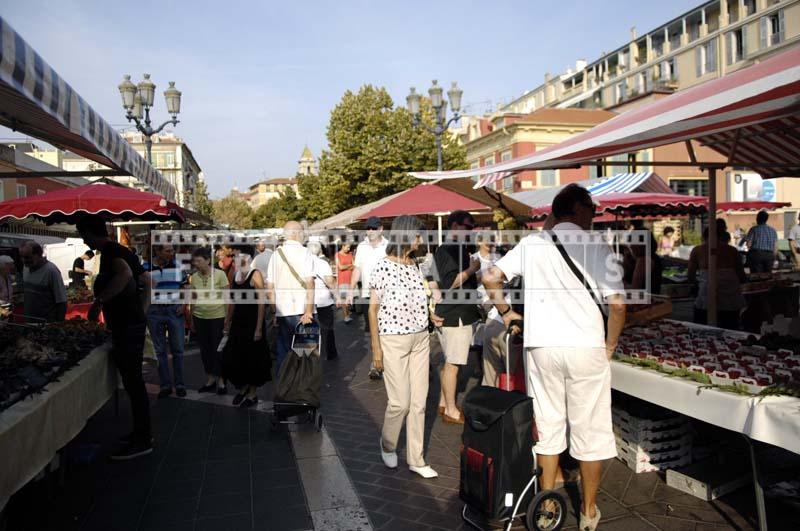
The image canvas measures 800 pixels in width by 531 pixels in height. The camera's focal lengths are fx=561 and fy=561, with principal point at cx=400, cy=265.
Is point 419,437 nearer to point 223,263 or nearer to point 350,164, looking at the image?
point 223,263

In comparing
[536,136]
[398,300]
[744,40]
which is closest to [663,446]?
[398,300]

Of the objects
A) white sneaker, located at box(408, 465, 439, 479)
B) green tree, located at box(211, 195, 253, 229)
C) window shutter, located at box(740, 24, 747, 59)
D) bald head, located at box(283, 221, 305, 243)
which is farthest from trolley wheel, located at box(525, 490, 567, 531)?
green tree, located at box(211, 195, 253, 229)

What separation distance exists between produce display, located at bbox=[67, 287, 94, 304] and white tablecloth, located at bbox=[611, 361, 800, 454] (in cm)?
847

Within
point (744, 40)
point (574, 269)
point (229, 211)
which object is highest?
point (744, 40)

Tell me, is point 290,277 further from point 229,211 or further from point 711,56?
point 229,211

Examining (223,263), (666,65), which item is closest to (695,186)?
(666,65)

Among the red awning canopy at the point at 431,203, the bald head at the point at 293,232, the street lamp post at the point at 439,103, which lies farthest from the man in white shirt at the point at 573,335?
the street lamp post at the point at 439,103

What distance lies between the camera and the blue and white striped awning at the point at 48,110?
2055 millimetres

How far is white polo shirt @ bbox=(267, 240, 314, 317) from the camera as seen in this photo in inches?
233

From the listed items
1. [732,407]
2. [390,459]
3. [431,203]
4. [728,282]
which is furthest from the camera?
[431,203]

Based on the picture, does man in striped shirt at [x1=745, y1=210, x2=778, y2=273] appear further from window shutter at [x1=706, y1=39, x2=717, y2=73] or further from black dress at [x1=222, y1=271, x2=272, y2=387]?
window shutter at [x1=706, y1=39, x2=717, y2=73]

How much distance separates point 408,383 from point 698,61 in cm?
5582

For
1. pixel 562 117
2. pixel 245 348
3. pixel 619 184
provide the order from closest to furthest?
pixel 245 348 → pixel 619 184 → pixel 562 117

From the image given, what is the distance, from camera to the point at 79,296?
362 inches
